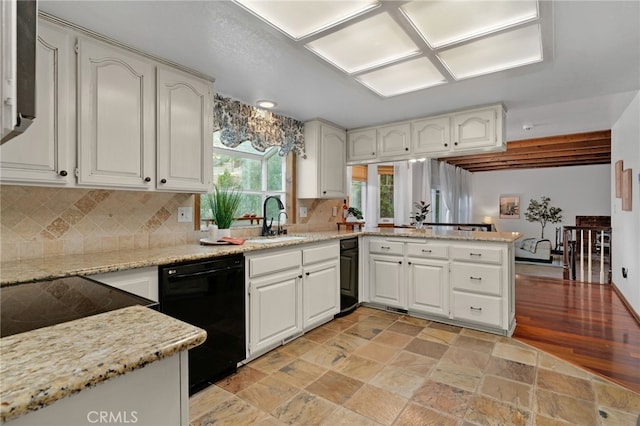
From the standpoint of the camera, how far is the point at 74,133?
1785 millimetres

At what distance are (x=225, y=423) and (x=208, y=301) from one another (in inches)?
26.8

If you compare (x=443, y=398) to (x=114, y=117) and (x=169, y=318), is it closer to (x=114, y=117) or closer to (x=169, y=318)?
(x=169, y=318)

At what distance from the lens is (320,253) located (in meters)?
3.04

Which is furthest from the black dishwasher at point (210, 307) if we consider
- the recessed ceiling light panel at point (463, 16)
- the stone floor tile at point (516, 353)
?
the stone floor tile at point (516, 353)

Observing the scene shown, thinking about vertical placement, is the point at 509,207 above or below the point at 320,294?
above

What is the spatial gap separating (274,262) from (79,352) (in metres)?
1.96

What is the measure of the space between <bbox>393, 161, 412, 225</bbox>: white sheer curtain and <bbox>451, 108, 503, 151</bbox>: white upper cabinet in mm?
3138

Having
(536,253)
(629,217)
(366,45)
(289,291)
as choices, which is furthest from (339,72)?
(536,253)

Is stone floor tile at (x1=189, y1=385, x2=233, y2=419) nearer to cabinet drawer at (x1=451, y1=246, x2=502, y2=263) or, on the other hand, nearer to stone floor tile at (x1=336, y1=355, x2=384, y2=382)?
stone floor tile at (x1=336, y1=355, x2=384, y2=382)

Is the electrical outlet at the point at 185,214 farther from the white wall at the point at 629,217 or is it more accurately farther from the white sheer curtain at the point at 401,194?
the white sheer curtain at the point at 401,194

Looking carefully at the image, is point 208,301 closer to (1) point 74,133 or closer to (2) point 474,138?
(1) point 74,133

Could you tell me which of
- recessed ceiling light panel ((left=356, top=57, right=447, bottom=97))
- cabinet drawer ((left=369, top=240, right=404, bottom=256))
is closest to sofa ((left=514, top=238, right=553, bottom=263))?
cabinet drawer ((left=369, top=240, right=404, bottom=256))

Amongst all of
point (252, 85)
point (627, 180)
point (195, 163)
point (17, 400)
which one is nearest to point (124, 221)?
point (195, 163)

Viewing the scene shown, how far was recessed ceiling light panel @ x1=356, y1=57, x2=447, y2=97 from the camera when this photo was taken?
2.36 m
